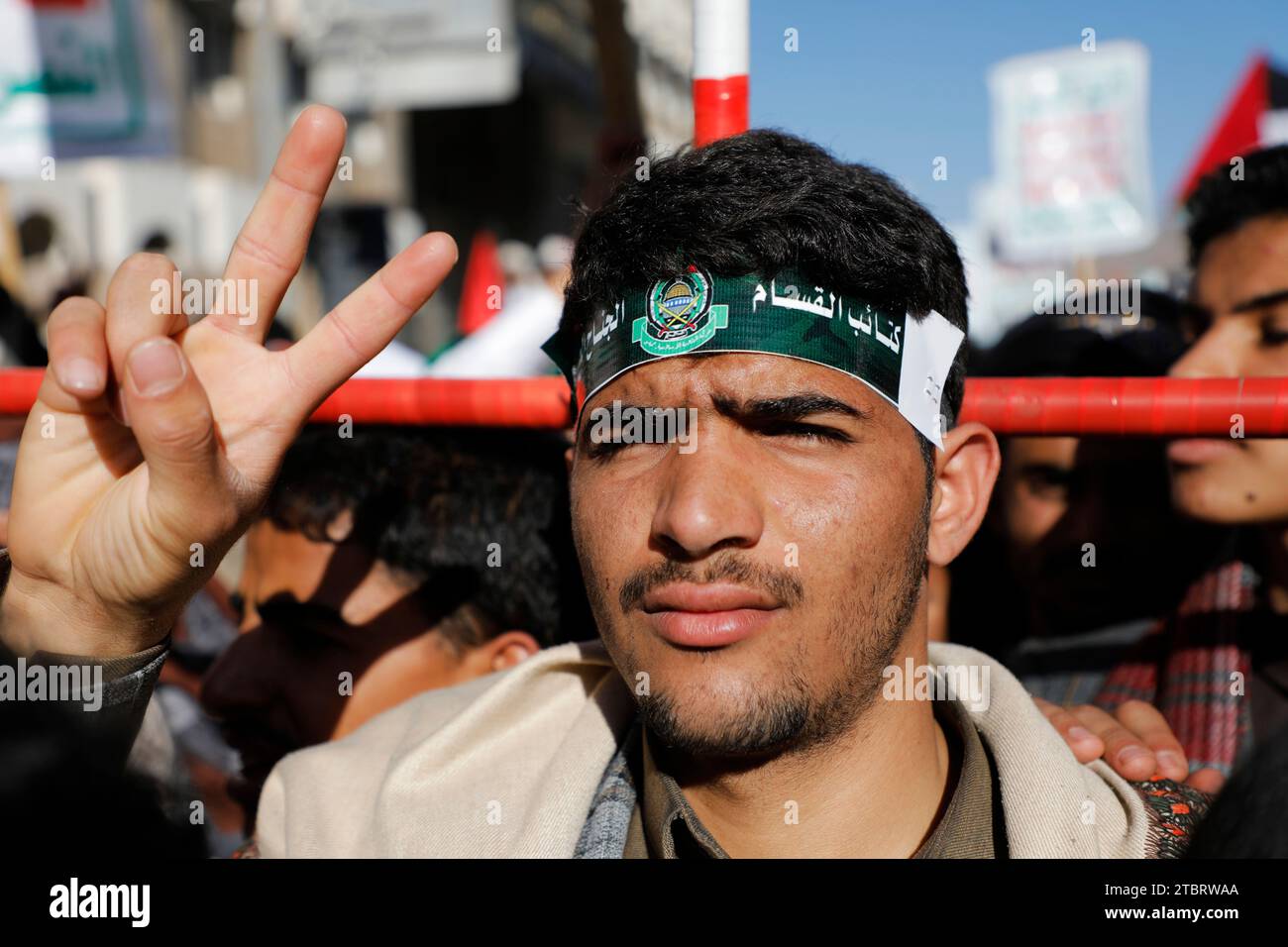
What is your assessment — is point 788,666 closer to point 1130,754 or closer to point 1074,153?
point 1130,754

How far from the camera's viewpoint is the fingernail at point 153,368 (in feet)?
4.66

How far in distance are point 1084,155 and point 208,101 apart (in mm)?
11779

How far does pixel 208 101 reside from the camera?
1566 centimetres

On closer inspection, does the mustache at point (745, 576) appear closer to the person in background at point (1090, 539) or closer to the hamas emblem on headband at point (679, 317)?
the hamas emblem on headband at point (679, 317)

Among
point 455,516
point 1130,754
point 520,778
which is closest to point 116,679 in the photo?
point 520,778

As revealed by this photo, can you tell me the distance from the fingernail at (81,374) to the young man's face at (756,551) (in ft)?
2.50

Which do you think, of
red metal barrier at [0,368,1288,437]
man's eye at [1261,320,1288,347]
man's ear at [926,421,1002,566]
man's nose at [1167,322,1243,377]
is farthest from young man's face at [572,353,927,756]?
man's eye at [1261,320,1288,347]

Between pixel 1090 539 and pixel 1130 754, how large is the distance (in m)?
1.56

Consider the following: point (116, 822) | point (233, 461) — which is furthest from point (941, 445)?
point (116, 822)

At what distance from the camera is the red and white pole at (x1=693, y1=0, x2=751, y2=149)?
6.60ft

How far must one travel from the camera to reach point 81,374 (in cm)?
147

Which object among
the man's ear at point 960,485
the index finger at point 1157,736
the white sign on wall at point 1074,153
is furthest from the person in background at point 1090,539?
the white sign on wall at point 1074,153
